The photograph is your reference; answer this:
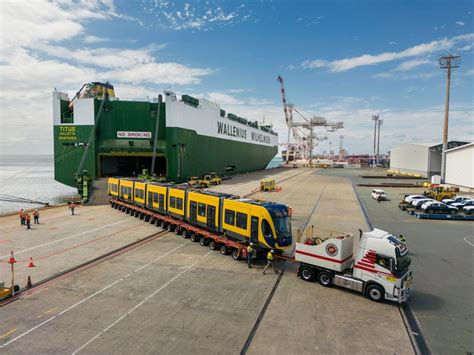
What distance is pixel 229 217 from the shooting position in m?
17.4

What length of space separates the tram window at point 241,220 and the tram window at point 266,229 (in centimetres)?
126

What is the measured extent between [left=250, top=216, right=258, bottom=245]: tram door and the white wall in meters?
74.6

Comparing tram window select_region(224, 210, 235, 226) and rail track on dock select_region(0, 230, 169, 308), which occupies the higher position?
tram window select_region(224, 210, 235, 226)

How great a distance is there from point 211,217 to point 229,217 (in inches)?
67.6

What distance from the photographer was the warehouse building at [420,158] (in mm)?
74375

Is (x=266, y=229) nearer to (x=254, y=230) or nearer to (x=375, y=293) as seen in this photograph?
(x=254, y=230)

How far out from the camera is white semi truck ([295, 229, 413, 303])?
11688mm

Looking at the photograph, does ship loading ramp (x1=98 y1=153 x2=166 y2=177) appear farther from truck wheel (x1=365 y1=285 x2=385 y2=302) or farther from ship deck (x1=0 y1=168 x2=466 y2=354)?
truck wheel (x1=365 y1=285 x2=385 y2=302)

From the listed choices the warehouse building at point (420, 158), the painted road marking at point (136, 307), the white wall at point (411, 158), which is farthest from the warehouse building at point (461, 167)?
the painted road marking at point (136, 307)

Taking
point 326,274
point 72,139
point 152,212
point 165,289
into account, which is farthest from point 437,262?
point 72,139

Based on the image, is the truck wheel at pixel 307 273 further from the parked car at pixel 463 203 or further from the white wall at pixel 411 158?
the white wall at pixel 411 158

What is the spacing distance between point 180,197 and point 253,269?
8432 millimetres

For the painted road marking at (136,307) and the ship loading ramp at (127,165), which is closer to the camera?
the painted road marking at (136,307)

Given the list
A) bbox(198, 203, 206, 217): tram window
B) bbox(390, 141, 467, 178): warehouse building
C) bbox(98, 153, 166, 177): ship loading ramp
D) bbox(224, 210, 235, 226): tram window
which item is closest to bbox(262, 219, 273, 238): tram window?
bbox(224, 210, 235, 226): tram window
